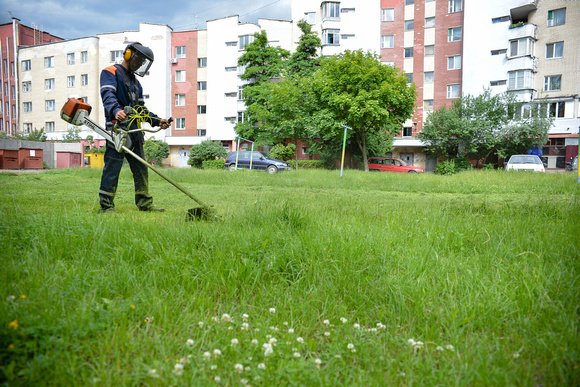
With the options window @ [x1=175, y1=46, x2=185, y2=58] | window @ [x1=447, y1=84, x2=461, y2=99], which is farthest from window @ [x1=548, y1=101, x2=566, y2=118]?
window @ [x1=175, y1=46, x2=185, y2=58]

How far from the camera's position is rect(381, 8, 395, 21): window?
4256 centimetres

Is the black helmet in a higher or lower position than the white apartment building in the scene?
lower

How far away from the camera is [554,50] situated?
35.9 metres

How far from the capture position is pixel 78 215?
4164mm

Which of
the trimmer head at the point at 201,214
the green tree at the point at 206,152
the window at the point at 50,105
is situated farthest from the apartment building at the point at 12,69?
the trimmer head at the point at 201,214

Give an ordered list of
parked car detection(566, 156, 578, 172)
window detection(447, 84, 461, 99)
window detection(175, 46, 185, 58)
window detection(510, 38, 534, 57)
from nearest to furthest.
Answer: parked car detection(566, 156, 578, 172) < window detection(510, 38, 534, 57) < window detection(447, 84, 461, 99) < window detection(175, 46, 185, 58)

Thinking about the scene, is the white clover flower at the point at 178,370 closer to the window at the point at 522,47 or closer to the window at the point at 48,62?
the window at the point at 522,47

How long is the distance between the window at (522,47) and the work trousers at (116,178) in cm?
4100

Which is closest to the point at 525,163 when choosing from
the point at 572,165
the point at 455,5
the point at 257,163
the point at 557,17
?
the point at 572,165

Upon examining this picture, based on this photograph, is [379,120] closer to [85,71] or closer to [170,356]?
[170,356]

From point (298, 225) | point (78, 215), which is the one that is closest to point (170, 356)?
point (298, 225)

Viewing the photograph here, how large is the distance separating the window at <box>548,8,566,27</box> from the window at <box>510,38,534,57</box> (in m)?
2.48

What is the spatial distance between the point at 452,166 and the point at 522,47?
15071mm

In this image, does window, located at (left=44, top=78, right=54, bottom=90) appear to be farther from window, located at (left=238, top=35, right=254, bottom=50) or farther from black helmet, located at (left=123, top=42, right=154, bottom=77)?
black helmet, located at (left=123, top=42, right=154, bottom=77)
